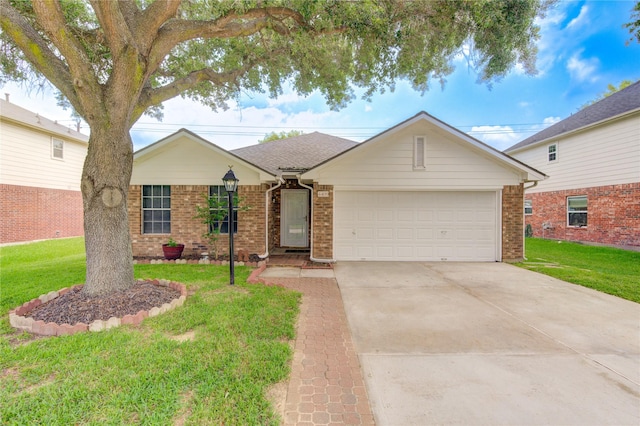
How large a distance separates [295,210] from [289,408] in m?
8.73

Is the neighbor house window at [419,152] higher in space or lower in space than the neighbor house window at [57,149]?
lower

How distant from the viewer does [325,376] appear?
2.69 metres

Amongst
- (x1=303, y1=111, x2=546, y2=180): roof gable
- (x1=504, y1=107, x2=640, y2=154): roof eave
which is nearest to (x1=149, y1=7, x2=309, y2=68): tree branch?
(x1=303, y1=111, x2=546, y2=180): roof gable

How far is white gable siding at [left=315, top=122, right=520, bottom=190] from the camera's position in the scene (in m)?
8.49

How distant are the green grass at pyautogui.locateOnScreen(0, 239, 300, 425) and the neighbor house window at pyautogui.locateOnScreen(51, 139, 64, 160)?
514 inches

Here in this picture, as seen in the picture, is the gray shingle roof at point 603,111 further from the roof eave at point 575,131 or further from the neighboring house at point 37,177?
the neighboring house at point 37,177

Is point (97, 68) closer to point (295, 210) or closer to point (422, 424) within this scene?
point (295, 210)

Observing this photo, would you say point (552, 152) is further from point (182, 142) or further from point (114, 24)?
point (114, 24)

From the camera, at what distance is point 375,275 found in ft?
22.4

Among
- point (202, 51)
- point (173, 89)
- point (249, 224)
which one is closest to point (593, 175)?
point (249, 224)

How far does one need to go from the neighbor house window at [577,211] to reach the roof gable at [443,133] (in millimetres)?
6882

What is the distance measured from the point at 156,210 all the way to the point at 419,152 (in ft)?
29.1

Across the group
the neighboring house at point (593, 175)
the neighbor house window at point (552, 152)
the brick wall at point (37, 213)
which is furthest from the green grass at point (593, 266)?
the brick wall at point (37, 213)

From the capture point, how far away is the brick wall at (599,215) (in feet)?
34.7
